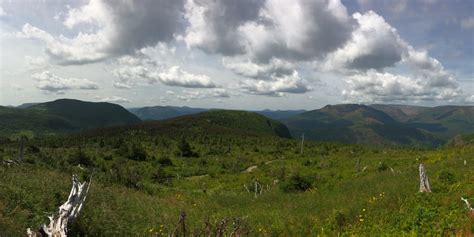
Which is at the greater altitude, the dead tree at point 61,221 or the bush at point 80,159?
the dead tree at point 61,221

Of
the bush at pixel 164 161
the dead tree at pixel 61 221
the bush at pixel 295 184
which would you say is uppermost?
the dead tree at pixel 61 221

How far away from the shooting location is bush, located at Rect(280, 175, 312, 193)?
2578cm

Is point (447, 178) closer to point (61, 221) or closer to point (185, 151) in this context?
point (61, 221)

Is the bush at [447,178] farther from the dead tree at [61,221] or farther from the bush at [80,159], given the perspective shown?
the bush at [80,159]

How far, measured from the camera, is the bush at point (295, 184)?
2578 centimetres

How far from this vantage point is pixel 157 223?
44.8 ft

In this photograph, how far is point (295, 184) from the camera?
26.1 metres

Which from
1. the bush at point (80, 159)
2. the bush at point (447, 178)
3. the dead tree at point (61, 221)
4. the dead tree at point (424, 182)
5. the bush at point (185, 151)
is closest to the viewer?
the dead tree at point (61, 221)

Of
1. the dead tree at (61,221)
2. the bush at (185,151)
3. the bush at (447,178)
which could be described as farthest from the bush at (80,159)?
the bush at (447,178)

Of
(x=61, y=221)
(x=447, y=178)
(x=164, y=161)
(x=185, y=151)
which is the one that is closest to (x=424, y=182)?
(x=447, y=178)

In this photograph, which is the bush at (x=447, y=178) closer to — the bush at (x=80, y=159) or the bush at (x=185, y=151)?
the bush at (x=80, y=159)

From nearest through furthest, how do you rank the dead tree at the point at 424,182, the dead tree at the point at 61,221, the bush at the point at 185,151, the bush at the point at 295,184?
the dead tree at the point at 61,221
the dead tree at the point at 424,182
the bush at the point at 295,184
the bush at the point at 185,151

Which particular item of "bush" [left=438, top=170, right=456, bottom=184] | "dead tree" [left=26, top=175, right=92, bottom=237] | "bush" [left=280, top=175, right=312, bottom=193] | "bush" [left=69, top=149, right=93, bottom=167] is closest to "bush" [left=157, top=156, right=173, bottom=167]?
"bush" [left=69, top=149, right=93, bottom=167]

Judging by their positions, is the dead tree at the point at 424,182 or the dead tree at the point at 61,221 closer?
the dead tree at the point at 61,221
